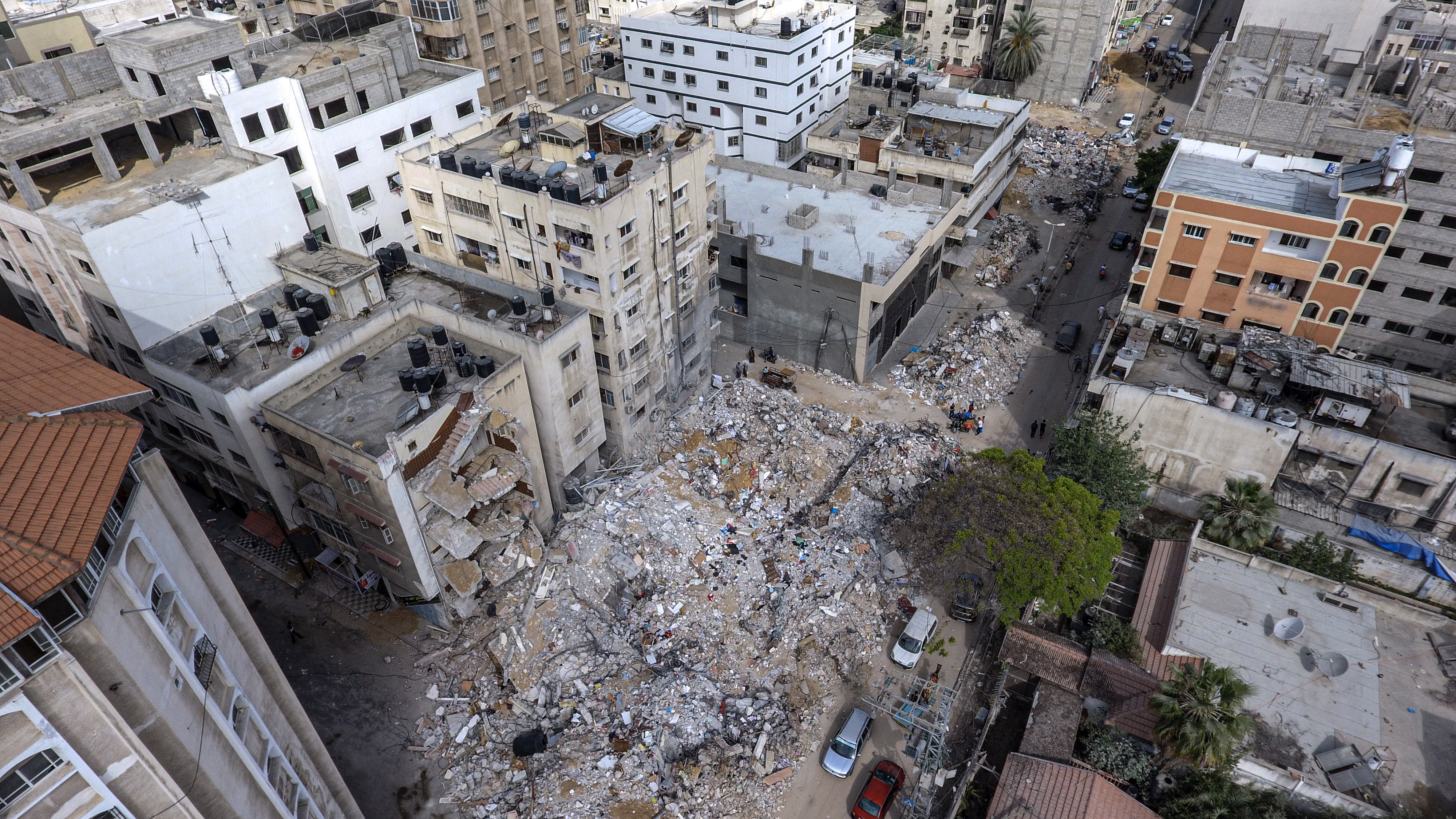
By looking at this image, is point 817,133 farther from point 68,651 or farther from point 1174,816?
point 68,651

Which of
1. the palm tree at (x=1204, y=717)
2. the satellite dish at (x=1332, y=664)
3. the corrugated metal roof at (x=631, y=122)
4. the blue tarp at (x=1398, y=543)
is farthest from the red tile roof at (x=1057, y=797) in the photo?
the corrugated metal roof at (x=631, y=122)

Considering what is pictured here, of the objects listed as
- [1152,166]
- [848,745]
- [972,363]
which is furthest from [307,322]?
[1152,166]

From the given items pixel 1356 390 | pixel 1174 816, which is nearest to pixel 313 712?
pixel 1174 816

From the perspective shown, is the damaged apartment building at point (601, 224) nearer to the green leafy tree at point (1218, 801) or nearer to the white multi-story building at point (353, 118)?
the white multi-story building at point (353, 118)

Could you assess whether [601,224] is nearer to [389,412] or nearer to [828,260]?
[389,412]

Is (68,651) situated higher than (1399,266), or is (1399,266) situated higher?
(68,651)

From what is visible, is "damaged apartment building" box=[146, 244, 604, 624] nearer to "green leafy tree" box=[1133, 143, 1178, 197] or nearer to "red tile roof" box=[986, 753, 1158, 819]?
"red tile roof" box=[986, 753, 1158, 819]

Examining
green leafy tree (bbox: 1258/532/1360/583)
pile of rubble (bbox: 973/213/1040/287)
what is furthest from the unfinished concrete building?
green leafy tree (bbox: 1258/532/1360/583)
